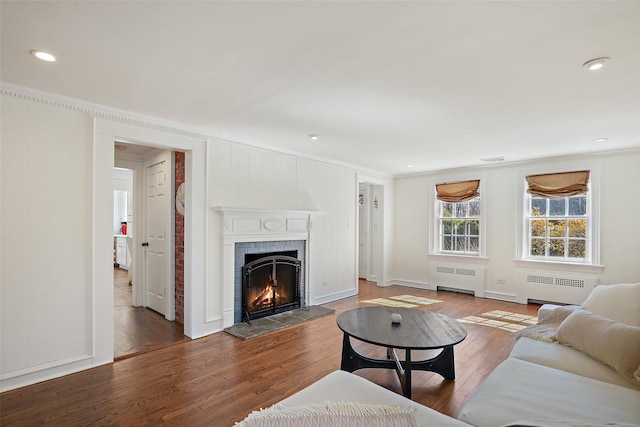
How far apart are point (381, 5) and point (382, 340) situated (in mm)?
2116

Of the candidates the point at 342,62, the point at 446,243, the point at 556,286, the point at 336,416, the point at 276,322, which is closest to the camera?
the point at 336,416

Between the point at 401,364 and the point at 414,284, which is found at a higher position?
the point at 401,364

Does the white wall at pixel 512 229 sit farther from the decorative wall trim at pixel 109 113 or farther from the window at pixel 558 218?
the decorative wall trim at pixel 109 113

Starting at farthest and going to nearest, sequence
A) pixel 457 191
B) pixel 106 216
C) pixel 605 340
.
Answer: pixel 457 191, pixel 106 216, pixel 605 340

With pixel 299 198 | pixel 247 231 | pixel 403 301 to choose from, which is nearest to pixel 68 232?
pixel 247 231

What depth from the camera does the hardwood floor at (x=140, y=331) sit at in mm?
3279

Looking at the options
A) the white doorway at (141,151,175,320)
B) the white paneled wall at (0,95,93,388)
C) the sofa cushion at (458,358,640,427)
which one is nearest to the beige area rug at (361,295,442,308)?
the white doorway at (141,151,175,320)

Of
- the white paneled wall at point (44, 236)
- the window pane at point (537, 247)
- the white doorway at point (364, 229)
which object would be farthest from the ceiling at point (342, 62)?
the white doorway at point (364, 229)

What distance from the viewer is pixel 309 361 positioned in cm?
301

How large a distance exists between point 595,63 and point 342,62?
1.67m

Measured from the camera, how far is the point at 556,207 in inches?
203

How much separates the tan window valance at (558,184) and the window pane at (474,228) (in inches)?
40.7

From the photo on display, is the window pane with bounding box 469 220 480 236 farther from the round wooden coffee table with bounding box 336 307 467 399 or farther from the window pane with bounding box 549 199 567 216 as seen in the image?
the round wooden coffee table with bounding box 336 307 467 399

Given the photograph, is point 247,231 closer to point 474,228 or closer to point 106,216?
point 106,216
